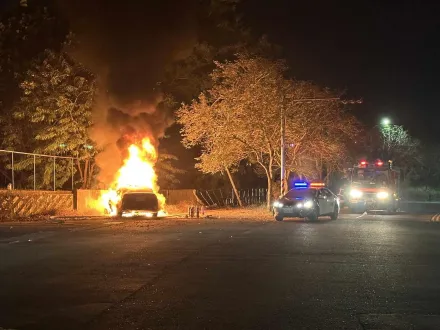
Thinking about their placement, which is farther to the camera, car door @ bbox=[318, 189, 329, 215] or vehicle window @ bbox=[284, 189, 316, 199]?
car door @ bbox=[318, 189, 329, 215]

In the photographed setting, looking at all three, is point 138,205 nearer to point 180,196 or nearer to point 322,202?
point 322,202

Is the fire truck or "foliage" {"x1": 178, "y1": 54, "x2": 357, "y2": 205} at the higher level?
"foliage" {"x1": 178, "y1": 54, "x2": 357, "y2": 205}

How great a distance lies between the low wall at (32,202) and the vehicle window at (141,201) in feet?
18.1

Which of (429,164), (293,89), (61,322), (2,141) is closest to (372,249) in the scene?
(61,322)

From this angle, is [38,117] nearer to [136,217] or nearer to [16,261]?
[136,217]

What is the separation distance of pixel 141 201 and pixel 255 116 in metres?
10.4

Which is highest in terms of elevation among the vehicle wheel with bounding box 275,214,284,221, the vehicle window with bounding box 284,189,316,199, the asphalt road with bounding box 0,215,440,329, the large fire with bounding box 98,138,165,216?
the large fire with bounding box 98,138,165,216

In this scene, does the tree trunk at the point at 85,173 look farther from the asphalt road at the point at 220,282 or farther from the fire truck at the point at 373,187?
the asphalt road at the point at 220,282

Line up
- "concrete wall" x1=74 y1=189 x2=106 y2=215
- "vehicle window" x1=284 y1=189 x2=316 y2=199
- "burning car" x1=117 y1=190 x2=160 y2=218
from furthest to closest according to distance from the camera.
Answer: "concrete wall" x1=74 y1=189 x2=106 y2=215 → "burning car" x1=117 y1=190 x2=160 y2=218 → "vehicle window" x1=284 y1=189 x2=316 y2=199

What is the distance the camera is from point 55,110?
128 feet

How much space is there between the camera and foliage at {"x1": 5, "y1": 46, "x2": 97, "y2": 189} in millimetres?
38656

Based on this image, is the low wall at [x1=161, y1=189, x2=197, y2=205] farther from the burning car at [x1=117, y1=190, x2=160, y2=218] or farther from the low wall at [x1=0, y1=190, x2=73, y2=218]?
the burning car at [x1=117, y1=190, x2=160, y2=218]

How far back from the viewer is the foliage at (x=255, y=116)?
120 feet

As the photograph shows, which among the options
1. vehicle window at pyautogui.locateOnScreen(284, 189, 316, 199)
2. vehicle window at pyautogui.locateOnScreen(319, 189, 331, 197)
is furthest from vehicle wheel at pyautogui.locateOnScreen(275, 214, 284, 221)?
vehicle window at pyautogui.locateOnScreen(319, 189, 331, 197)
